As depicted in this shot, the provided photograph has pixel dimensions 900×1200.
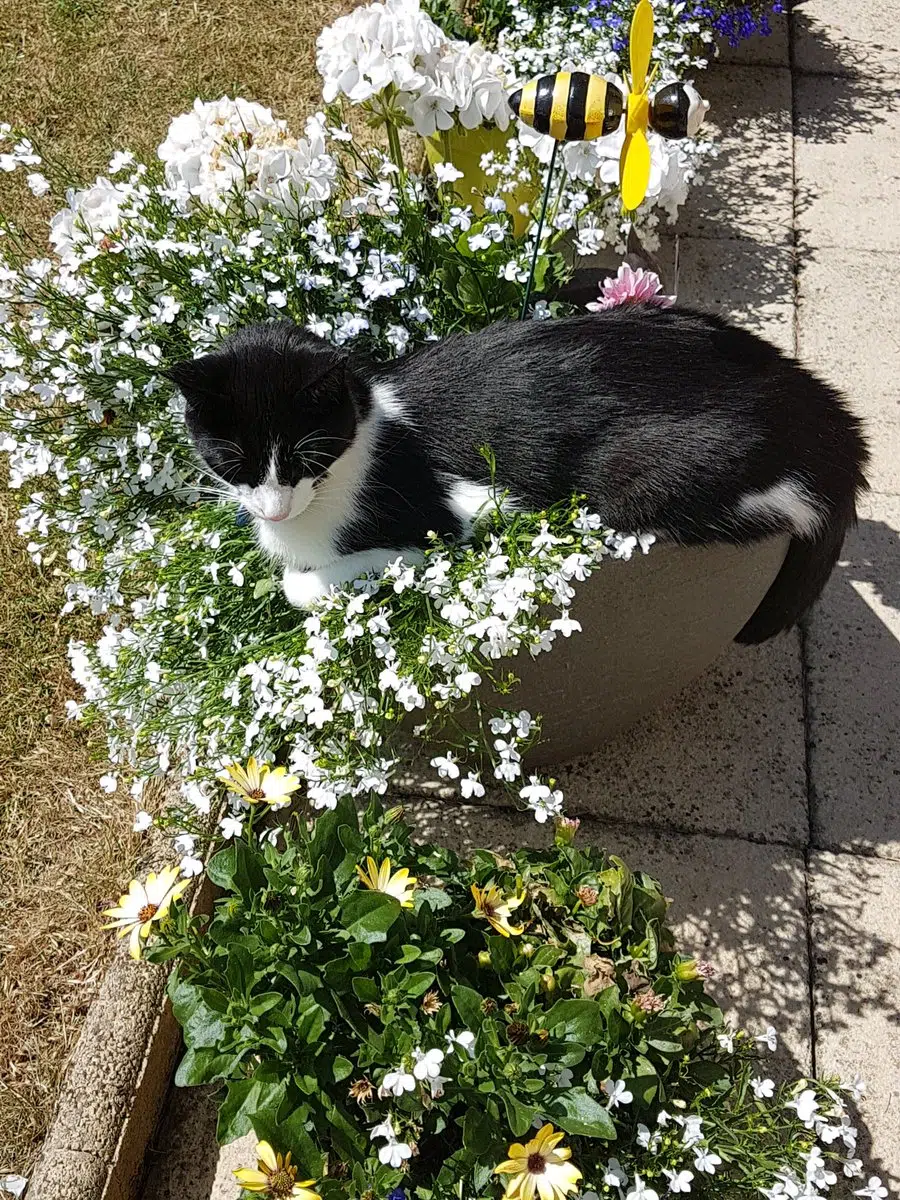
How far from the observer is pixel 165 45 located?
4.14 m

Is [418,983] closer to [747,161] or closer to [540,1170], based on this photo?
[540,1170]

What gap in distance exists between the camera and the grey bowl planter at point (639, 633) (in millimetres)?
1917

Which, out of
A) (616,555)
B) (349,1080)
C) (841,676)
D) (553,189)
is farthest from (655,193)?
(349,1080)

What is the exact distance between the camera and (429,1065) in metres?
1.38

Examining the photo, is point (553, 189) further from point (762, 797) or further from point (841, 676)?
point (762, 797)

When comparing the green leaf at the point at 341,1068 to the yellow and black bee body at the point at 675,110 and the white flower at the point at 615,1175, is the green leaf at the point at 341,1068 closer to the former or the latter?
the white flower at the point at 615,1175

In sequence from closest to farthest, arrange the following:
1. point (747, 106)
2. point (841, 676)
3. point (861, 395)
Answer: point (841, 676) → point (861, 395) → point (747, 106)

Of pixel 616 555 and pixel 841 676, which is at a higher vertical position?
pixel 616 555

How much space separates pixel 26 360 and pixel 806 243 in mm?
2721

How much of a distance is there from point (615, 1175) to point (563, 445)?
48.1 inches

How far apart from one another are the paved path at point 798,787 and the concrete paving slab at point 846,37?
1059 millimetres

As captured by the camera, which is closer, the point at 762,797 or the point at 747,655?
the point at 762,797

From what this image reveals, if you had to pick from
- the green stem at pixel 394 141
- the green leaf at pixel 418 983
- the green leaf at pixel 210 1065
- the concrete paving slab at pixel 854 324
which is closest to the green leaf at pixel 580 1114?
the green leaf at pixel 418 983

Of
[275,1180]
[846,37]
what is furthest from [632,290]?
[846,37]
